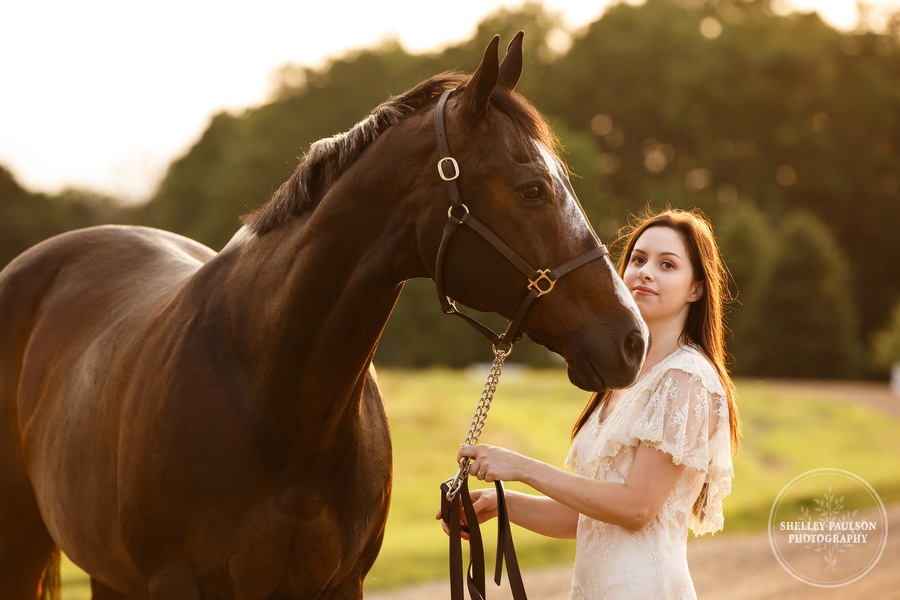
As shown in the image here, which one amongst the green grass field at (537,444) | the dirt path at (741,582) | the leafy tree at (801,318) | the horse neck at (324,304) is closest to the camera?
the horse neck at (324,304)

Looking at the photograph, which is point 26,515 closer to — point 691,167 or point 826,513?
point 826,513

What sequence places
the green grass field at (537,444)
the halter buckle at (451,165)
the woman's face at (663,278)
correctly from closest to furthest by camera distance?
the halter buckle at (451,165), the woman's face at (663,278), the green grass field at (537,444)

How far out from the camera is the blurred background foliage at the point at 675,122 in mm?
36844

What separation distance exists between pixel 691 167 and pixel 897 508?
29877 millimetres

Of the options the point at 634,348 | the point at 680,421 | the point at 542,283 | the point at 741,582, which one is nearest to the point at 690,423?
the point at 680,421

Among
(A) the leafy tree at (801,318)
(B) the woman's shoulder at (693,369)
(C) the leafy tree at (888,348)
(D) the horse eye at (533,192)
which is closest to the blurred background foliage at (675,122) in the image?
(A) the leafy tree at (801,318)

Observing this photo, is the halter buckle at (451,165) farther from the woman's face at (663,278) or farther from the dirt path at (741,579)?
the dirt path at (741,579)

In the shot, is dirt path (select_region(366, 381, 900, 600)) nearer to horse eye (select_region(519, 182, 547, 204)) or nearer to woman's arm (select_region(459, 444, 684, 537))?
woman's arm (select_region(459, 444, 684, 537))

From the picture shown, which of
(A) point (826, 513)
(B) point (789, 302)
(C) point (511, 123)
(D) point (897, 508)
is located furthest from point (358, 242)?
(B) point (789, 302)

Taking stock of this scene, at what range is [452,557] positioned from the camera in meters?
3.03

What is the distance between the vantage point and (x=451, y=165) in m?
2.83

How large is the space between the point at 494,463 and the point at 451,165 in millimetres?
903

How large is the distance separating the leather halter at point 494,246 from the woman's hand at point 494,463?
34 cm

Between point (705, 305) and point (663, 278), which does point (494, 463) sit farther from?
point (705, 305)
